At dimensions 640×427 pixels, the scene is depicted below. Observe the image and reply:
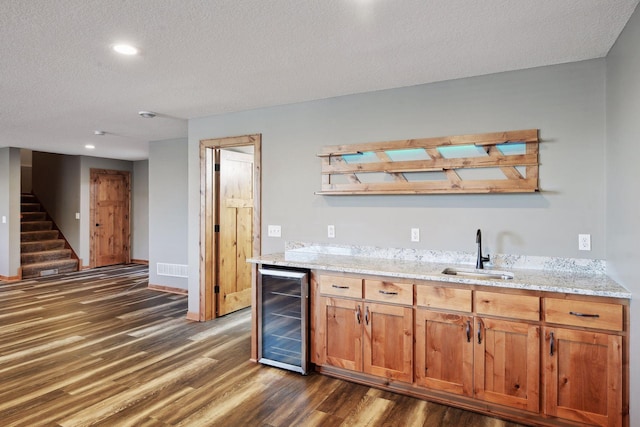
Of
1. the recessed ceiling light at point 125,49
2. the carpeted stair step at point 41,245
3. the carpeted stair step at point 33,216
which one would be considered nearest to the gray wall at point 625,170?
the recessed ceiling light at point 125,49

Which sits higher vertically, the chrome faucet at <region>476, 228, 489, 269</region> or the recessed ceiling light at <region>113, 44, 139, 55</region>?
the recessed ceiling light at <region>113, 44, 139, 55</region>

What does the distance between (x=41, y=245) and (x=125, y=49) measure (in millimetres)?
7159

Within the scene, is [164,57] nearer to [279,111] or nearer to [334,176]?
[279,111]

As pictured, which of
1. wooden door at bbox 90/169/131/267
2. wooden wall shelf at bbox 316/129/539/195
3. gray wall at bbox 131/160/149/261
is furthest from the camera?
gray wall at bbox 131/160/149/261

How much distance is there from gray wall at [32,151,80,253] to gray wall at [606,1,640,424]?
8.95m

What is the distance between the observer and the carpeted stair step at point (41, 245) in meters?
7.67

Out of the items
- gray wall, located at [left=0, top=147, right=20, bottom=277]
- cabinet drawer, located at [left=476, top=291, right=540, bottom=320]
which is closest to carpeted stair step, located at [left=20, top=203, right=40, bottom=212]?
gray wall, located at [left=0, top=147, right=20, bottom=277]

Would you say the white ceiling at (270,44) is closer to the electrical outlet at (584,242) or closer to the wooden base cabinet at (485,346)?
the electrical outlet at (584,242)

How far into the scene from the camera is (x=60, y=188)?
335 inches

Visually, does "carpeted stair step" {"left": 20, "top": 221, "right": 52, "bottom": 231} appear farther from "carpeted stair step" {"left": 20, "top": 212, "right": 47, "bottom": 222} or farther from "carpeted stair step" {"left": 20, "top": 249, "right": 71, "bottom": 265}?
"carpeted stair step" {"left": 20, "top": 249, "right": 71, "bottom": 265}

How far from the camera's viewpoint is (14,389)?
2.89 m

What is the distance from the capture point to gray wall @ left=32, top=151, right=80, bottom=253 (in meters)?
8.18

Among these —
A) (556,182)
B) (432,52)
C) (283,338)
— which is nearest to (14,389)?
(283,338)

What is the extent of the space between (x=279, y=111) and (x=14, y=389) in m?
3.21
